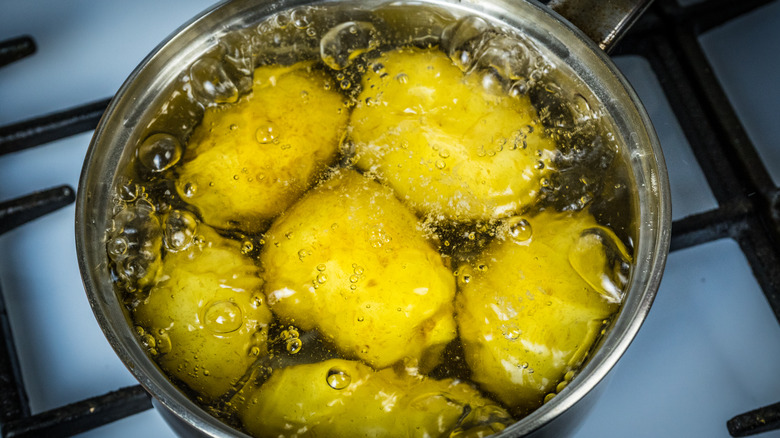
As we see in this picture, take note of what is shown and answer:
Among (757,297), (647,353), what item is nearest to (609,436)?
(647,353)

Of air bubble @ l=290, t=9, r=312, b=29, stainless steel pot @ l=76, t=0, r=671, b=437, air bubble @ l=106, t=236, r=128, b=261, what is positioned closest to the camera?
stainless steel pot @ l=76, t=0, r=671, b=437

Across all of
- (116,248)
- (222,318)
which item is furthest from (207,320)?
(116,248)

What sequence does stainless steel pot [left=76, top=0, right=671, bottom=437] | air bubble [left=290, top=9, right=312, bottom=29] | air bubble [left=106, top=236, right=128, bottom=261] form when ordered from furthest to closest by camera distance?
air bubble [left=290, top=9, right=312, bottom=29] → air bubble [left=106, top=236, right=128, bottom=261] → stainless steel pot [left=76, top=0, right=671, bottom=437]

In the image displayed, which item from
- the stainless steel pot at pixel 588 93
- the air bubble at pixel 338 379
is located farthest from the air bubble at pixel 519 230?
the air bubble at pixel 338 379

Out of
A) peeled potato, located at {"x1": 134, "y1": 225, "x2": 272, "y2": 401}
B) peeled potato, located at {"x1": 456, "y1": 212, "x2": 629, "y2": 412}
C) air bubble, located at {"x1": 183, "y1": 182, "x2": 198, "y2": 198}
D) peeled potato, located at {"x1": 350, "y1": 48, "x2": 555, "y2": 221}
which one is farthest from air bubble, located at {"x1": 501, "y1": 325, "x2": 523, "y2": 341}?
air bubble, located at {"x1": 183, "y1": 182, "x2": 198, "y2": 198}

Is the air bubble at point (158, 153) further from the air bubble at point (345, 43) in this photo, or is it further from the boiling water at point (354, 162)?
the air bubble at point (345, 43)

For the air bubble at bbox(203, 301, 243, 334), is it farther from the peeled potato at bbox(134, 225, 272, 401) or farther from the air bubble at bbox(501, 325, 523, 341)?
the air bubble at bbox(501, 325, 523, 341)
